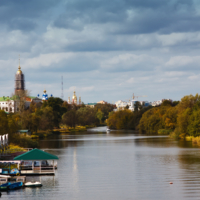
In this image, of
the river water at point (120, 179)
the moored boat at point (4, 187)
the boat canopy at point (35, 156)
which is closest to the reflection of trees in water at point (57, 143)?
the river water at point (120, 179)

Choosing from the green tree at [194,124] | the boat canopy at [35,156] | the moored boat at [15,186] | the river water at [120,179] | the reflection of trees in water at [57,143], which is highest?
the green tree at [194,124]

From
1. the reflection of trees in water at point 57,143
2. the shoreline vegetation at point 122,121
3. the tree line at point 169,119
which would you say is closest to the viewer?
the shoreline vegetation at point 122,121

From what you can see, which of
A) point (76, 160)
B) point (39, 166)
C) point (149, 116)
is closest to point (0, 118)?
point (76, 160)

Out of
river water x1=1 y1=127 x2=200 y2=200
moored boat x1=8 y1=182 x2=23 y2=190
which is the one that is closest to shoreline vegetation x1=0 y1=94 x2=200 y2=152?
river water x1=1 y1=127 x2=200 y2=200

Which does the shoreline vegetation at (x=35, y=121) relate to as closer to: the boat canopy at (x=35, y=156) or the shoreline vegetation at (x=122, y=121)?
the shoreline vegetation at (x=122, y=121)

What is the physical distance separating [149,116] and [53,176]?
275ft

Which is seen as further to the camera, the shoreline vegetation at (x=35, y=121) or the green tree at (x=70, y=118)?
the green tree at (x=70, y=118)

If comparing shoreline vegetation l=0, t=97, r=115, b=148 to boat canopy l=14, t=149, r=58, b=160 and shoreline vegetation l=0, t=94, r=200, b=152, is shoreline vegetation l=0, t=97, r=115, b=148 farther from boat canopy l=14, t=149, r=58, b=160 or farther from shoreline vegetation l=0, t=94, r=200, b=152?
boat canopy l=14, t=149, r=58, b=160

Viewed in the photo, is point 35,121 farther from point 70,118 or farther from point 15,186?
point 15,186

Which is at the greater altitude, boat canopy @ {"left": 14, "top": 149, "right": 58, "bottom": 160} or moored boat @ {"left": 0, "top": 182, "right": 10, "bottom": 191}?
boat canopy @ {"left": 14, "top": 149, "right": 58, "bottom": 160}

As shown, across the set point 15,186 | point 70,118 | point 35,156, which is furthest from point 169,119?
point 15,186

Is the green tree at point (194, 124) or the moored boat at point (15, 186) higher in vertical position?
the green tree at point (194, 124)

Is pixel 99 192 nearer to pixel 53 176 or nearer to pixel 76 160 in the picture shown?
pixel 53 176

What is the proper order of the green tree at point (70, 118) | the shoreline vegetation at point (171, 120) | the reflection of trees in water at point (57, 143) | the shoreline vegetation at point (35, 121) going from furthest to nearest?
1. the green tree at point (70, 118)
2. the shoreline vegetation at point (171, 120)
3. the reflection of trees in water at point (57, 143)
4. the shoreline vegetation at point (35, 121)
